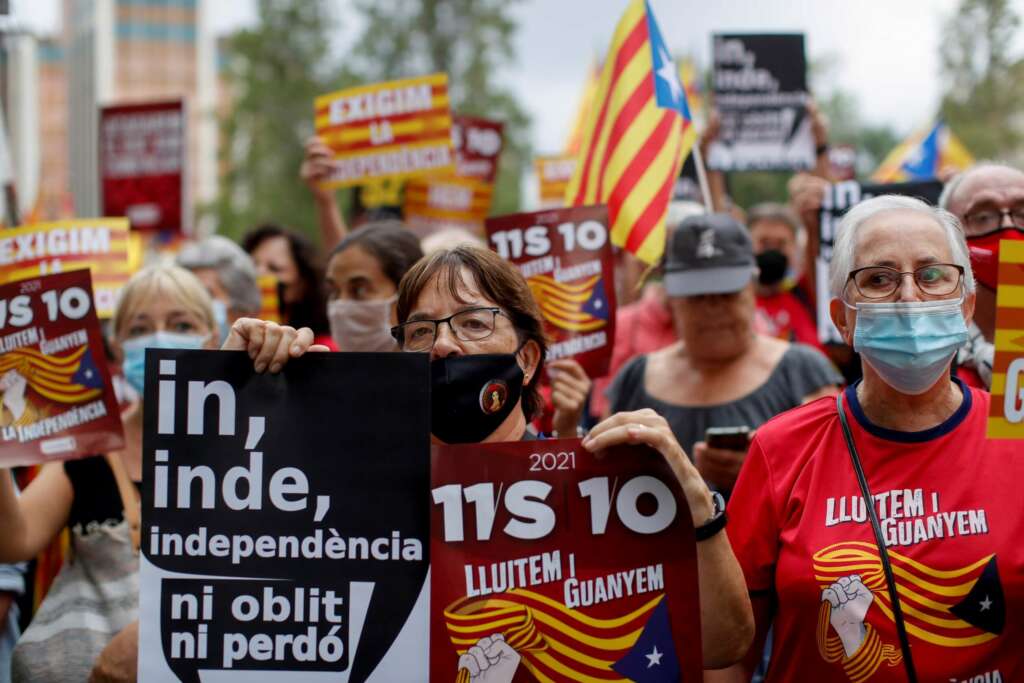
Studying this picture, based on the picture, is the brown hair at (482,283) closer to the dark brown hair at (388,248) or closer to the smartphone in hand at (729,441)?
the smartphone in hand at (729,441)

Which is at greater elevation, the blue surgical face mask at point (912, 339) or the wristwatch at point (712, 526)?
the blue surgical face mask at point (912, 339)

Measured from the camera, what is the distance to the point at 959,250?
2.93 m

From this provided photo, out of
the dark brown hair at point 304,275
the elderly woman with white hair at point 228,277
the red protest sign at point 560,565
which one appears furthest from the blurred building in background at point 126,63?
the red protest sign at point 560,565

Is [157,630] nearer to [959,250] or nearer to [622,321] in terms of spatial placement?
[959,250]

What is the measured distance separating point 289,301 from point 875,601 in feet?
14.3

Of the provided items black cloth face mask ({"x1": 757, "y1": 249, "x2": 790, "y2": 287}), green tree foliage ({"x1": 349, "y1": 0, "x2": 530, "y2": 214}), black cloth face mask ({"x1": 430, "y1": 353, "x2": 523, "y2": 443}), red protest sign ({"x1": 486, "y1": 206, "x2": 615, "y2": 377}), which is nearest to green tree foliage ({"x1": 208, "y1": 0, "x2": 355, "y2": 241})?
green tree foliage ({"x1": 349, "y1": 0, "x2": 530, "y2": 214})

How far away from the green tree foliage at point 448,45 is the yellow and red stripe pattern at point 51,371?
27.4m

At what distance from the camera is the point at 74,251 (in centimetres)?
495

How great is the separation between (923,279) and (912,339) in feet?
0.58

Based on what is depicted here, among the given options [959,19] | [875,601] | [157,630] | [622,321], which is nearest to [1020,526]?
[875,601]

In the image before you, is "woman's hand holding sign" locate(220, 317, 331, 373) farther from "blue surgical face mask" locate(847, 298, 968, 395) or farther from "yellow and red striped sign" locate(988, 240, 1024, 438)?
"yellow and red striped sign" locate(988, 240, 1024, 438)

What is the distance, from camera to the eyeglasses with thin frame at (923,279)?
2879mm

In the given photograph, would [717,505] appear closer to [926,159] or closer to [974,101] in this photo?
[926,159]

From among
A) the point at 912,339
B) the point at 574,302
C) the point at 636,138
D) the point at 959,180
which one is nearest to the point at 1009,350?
the point at 912,339
